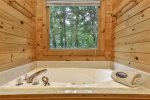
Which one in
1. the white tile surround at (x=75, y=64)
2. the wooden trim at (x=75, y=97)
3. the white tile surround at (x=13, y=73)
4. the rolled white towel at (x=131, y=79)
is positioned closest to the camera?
the wooden trim at (x=75, y=97)

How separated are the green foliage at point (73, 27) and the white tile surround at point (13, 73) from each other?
76cm

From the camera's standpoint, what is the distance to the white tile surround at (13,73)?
5.51 feet

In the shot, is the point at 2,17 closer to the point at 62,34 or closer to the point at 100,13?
the point at 62,34

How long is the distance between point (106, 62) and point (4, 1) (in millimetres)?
1902

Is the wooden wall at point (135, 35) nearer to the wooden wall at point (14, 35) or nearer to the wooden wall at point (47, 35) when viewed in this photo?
the wooden wall at point (47, 35)

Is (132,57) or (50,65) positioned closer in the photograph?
(132,57)

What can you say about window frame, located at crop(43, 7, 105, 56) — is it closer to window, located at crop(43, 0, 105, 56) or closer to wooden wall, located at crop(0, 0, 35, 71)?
window, located at crop(43, 0, 105, 56)

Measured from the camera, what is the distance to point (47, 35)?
10.0 ft

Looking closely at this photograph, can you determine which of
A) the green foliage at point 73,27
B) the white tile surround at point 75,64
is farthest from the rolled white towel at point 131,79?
the green foliage at point 73,27

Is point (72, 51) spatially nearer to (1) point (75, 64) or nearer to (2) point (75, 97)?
(1) point (75, 64)

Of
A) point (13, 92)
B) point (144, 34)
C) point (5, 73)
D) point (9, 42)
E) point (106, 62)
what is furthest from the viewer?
point (106, 62)

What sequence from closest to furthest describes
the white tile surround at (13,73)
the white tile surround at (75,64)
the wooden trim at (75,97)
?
the wooden trim at (75,97), the white tile surround at (13,73), the white tile surround at (75,64)

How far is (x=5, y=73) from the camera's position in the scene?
1736 millimetres

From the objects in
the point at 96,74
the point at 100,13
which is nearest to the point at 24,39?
the point at 96,74
